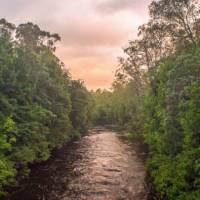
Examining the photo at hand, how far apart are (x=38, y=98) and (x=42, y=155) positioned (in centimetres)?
725

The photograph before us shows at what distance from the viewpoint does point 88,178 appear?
Answer: 26.4 m

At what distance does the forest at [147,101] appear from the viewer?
62.4ft

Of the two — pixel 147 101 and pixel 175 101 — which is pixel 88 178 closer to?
pixel 175 101

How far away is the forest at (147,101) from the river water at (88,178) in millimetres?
1265

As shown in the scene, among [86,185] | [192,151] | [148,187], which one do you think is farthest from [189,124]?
[86,185]

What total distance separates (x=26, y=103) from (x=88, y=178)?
34.6 ft

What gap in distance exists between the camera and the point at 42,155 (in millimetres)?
32094

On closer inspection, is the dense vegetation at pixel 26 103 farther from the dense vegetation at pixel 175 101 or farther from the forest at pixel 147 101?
the dense vegetation at pixel 175 101

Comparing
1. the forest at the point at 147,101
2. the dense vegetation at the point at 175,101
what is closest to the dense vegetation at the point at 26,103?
the forest at the point at 147,101

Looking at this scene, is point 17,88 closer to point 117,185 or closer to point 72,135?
point 117,185

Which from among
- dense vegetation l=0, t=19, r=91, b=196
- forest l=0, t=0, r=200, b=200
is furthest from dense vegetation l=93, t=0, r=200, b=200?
dense vegetation l=0, t=19, r=91, b=196

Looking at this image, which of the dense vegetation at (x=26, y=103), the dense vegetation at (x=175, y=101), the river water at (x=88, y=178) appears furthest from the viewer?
the dense vegetation at (x=26, y=103)

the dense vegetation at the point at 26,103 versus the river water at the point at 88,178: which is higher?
the dense vegetation at the point at 26,103

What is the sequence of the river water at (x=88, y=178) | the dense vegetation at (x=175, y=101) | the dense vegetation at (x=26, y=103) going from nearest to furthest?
the dense vegetation at (x=175, y=101) < the river water at (x=88, y=178) < the dense vegetation at (x=26, y=103)
